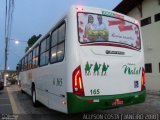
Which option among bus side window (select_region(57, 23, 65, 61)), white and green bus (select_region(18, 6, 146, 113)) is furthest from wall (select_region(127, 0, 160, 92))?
bus side window (select_region(57, 23, 65, 61))

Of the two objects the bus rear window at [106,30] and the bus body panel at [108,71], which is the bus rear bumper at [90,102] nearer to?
the bus body panel at [108,71]

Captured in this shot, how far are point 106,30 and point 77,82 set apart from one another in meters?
1.72

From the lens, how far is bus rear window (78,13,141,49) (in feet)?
24.3

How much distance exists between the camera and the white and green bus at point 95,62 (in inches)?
280

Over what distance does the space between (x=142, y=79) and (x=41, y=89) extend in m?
3.88

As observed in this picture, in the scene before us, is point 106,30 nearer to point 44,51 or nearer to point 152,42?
point 44,51

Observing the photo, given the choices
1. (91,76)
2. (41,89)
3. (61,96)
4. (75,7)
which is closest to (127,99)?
(91,76)

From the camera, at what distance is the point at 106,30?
7.77m

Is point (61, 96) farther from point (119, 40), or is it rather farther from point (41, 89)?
point (41, 89)

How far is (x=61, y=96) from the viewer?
24.7 ft

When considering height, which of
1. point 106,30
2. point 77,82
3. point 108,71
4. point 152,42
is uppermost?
point 152,42

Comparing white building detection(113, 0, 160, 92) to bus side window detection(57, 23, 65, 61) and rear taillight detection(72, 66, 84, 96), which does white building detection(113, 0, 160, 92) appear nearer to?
bus side window detection(57, 23, 65, 61)

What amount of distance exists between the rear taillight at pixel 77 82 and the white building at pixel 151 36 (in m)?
12.6

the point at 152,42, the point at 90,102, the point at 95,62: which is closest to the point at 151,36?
the point at 152,42
